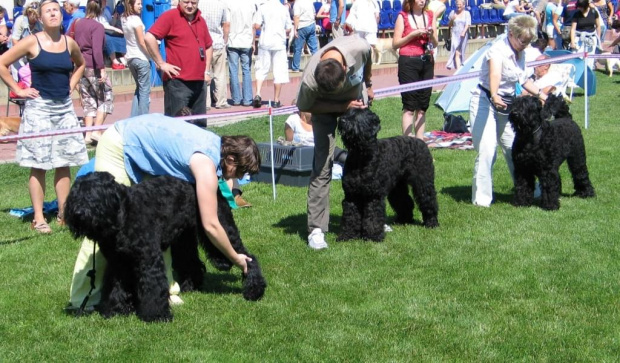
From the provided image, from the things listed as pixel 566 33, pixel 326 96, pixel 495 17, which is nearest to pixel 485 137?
pixel 326 96

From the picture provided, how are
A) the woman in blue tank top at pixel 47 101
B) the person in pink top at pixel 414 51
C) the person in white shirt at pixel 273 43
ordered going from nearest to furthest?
the woman in blue tank top at pixel 47 101 → the person in pink top at pixel 414 51 → the person in white shirt at pixel 273 43

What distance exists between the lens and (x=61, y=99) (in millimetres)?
7711

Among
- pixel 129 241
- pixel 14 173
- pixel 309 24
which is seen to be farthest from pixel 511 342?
pixel 309 24

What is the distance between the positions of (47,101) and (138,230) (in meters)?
2.92

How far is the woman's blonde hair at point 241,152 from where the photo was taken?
5.36 meters

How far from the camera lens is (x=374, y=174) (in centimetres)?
708

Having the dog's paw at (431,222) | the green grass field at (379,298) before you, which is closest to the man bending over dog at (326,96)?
the green grass field at (379,298)

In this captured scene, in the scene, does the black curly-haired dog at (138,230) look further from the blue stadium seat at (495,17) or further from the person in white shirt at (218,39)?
the blue stadium seat at (495,17)

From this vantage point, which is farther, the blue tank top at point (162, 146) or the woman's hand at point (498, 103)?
the woman's hand at point (498, 103)

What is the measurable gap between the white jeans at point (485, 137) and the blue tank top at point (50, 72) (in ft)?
13.2

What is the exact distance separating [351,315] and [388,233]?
2.14 m

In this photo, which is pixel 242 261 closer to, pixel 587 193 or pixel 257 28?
pixel 587 193

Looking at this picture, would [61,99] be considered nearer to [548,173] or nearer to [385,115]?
[548,173]

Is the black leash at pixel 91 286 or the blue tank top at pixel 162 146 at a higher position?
the blue tank top at pixel 162 146
